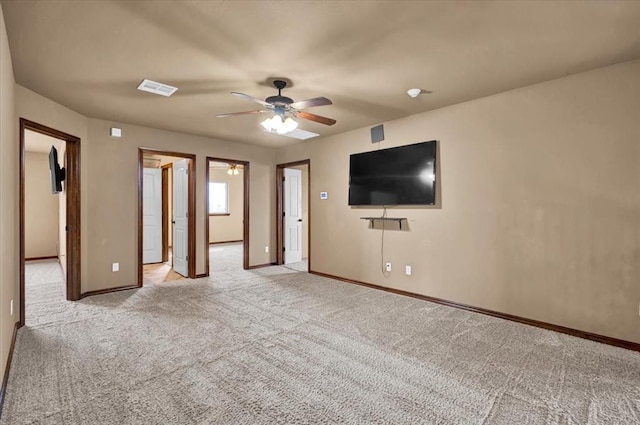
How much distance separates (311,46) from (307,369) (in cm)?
250

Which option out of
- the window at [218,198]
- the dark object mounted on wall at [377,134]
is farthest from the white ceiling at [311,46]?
the window at [218,198]

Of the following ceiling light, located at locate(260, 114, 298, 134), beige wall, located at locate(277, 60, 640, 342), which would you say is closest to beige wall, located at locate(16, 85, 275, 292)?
ceiling light, located at locate(260, 114, 298, 134)

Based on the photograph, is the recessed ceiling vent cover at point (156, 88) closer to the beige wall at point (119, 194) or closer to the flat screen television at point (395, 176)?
the beige wall at point (119, 194)

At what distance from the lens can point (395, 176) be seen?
4.52 meters

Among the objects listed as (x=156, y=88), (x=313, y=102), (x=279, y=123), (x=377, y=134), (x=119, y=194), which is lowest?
(x=119, y=194)

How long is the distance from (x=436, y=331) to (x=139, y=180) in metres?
4.65

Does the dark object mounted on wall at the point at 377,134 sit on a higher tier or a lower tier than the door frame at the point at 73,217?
higher

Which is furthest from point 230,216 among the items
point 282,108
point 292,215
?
point 282,108

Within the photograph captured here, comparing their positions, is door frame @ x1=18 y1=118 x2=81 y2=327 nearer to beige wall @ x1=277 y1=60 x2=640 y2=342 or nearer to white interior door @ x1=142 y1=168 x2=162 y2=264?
white interior door @ x1=142 y1=168 x2=162 y2=264

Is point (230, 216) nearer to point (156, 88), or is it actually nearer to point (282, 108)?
point (156, 88)

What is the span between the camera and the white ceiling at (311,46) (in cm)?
209

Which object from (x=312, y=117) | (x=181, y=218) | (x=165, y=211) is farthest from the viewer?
(x=165, y=211)

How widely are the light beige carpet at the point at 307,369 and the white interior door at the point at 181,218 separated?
6.29 ft

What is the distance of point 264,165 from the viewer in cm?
655
